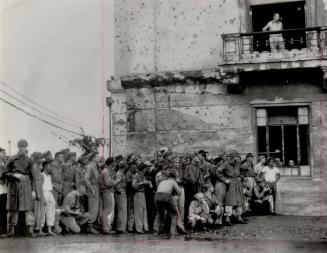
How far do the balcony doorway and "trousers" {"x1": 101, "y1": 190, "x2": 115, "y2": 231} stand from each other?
650 cm

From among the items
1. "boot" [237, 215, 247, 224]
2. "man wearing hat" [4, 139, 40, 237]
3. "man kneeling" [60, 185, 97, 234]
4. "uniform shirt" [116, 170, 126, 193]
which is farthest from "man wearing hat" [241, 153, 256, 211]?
"man wearing hat" [4, 139, 40, 237]

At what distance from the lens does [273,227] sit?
40.3 ft

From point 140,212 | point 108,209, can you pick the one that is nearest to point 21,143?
point 108,209

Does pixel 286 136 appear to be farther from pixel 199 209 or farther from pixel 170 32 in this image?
pixel 199 209

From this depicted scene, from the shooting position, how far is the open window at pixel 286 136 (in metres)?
15.4

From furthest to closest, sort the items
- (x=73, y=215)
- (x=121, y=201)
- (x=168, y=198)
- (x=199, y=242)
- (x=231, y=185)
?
(x=231, y=185) < (x=121, y=201) < (x=73, y=215) < (x=168, y=198) < (x=199, y=242)

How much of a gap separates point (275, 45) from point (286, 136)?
104 inches

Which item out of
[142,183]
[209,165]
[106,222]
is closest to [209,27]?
[209,165]

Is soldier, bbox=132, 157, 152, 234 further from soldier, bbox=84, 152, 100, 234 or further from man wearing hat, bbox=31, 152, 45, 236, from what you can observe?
man wearing hat, bbox=31, 152, 45, 236

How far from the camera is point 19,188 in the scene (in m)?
10.7

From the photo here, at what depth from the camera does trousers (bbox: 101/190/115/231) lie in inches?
458

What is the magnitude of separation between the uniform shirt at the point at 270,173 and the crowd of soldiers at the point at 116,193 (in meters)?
1.64

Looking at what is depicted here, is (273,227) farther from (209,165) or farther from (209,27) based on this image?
(209,27)

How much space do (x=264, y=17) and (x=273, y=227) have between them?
7262 millimetres
